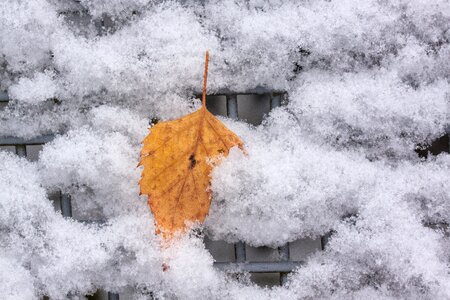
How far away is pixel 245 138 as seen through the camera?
97cm

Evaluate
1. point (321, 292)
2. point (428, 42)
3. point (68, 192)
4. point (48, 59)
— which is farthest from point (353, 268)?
point (48, 59)

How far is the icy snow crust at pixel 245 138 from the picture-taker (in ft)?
3.11

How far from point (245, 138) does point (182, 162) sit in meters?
0.15

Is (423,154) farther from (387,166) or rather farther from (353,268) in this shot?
(353,268)

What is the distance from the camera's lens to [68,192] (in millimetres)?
1012

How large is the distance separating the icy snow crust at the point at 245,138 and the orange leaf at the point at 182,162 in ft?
0.15

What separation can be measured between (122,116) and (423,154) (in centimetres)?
62

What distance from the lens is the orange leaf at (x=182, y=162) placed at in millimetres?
906

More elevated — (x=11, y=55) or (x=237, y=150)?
(x=11, y=55)

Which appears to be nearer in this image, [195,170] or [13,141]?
[195,170]

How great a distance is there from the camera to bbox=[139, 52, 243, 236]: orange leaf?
0.91 m

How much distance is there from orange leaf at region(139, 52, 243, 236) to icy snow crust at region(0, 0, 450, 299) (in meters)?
0.05

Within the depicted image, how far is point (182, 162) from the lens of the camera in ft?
2.98

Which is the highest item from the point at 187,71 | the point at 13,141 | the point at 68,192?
the point at 187,71
